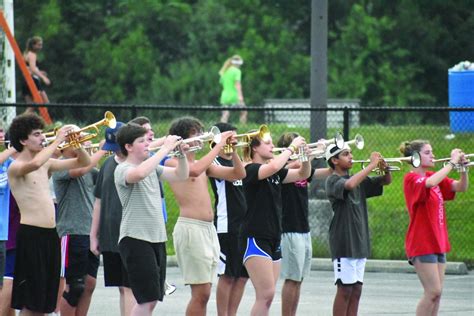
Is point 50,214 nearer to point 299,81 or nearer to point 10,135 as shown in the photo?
point 10,135

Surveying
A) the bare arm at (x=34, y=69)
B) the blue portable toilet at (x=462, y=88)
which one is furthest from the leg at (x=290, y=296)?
the bare arm at (x=34, y=69)

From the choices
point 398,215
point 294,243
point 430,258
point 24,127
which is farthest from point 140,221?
A: point 398,215

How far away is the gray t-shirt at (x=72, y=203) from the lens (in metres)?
11.0

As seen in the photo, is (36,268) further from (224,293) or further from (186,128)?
(224,293)

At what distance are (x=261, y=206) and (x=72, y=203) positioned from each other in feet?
5.57

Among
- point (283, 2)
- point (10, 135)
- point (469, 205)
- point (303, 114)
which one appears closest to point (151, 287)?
point (10, 135)

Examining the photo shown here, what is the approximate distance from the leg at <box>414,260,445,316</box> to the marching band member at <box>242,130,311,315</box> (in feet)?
4.10

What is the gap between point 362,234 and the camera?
11.0 m

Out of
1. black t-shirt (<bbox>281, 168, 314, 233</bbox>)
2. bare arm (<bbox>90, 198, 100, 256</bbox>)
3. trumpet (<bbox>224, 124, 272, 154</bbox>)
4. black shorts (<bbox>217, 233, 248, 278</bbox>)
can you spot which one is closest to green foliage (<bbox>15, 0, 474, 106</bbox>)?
black t-shirt (<bbox>281, 168, 314, 233</bbox>)

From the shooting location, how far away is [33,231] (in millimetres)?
9586

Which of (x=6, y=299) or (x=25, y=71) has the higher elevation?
(x=25, y=71)

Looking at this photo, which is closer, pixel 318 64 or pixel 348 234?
pixel 348 234

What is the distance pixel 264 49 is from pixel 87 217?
26993mm

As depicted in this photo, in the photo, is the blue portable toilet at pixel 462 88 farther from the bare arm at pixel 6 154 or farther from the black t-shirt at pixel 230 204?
the bare arm at pixel 6 154
